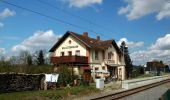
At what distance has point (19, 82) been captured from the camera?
28078 mm

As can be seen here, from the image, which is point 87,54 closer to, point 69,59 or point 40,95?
point 69,59

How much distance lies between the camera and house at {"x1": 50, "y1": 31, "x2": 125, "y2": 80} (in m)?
49.1

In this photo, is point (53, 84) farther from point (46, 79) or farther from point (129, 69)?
point (129, 69)

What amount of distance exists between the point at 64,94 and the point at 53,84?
23.7ft

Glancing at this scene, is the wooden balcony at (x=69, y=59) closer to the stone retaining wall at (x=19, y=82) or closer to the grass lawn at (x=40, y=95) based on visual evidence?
the stone retaining wall at (x=19, y=82)

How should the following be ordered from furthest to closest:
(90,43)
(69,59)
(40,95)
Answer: (90,43)
(69,59)
(40,95)

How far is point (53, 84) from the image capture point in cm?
3173

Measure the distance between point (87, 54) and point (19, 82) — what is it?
80.6 ft

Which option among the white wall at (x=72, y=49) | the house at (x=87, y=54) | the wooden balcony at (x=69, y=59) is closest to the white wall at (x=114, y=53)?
the house at (x=87, y=54)

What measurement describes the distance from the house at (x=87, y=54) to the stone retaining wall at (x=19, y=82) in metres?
15.6

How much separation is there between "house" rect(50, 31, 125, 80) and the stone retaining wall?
15.6 metres

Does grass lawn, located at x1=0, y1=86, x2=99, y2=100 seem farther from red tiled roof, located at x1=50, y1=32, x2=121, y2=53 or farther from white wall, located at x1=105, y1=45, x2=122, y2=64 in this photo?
white wall, located at x1=105, y1=45, x2=122, y2=64

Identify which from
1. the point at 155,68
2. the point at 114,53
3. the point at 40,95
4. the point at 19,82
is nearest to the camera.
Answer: the point at 40,95

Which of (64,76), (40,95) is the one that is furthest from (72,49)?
(40,95)
